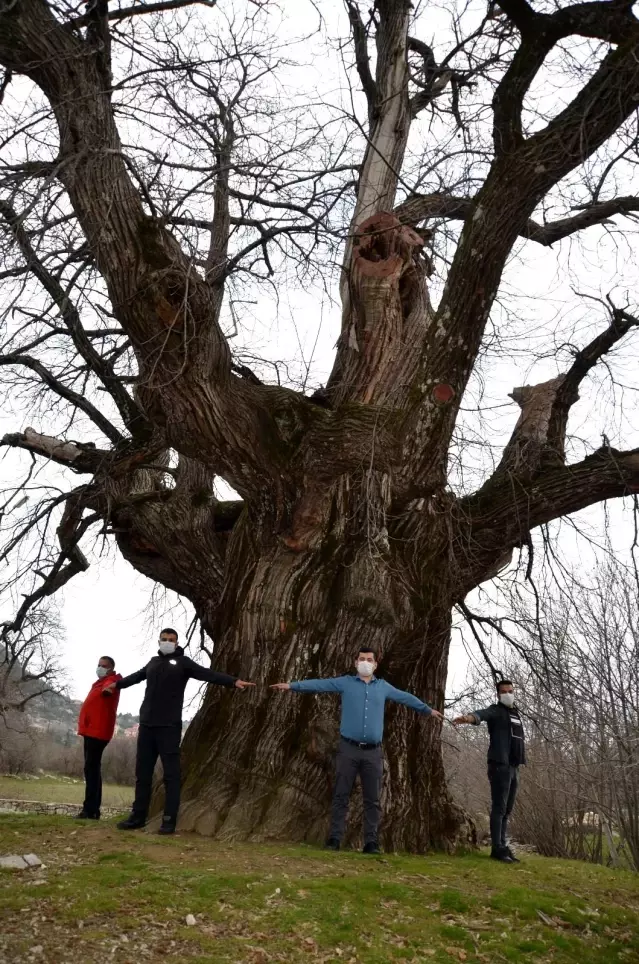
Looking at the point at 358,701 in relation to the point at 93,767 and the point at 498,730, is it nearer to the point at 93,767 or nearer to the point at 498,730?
the point at 498,730

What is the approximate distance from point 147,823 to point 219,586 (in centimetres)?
248

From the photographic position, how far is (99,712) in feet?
23.7

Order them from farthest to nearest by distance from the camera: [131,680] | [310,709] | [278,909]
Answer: [131,680], [310,709], [278,909]

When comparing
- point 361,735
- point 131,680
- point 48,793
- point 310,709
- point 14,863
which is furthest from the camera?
point 48,793

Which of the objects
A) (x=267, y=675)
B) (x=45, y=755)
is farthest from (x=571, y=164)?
(x=45, y=755)

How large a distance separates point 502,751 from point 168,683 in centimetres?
285

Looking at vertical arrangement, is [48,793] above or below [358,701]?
below

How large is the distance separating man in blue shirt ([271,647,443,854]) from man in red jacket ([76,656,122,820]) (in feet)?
6.60

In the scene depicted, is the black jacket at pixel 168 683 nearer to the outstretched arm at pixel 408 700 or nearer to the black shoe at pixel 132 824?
the black shoe at pixel 132 824

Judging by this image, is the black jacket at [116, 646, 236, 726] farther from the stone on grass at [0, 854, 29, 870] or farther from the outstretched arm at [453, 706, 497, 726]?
the outstretched arm at [453, 706, 497, 726]

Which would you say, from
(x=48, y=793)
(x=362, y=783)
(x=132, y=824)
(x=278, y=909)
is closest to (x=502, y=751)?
(x=362, y=783)

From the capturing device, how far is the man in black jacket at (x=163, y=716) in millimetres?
6070

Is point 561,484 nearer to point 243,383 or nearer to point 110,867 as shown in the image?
point 243,383

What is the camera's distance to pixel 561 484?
6609 mm
